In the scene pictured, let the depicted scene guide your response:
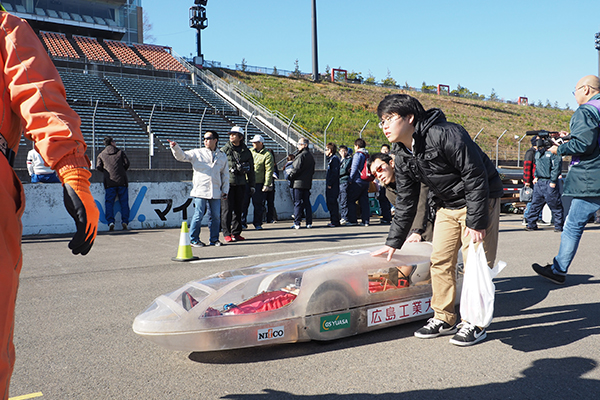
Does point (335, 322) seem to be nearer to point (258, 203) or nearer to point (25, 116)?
point (25, 116)

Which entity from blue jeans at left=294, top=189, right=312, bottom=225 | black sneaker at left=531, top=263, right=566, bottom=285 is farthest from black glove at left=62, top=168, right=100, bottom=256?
blue jeans at left=294, top=189, right=312, bottom=225

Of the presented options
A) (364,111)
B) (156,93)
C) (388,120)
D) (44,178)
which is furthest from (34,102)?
(364,111)

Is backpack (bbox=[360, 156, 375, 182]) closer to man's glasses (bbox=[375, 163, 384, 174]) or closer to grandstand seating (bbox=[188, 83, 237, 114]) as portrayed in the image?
A: man's glasses (bbox=[375, 163, 384, 174])

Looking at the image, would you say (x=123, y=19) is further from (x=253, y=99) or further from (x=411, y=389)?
(x=411, y=389)

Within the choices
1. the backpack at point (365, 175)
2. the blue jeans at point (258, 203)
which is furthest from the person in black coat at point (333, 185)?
the blue jeans at point (258, 203)

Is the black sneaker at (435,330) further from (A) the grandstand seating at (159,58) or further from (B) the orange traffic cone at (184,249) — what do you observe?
(A) the grandstand seating at (159,58)

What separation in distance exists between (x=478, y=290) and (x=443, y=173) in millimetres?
840

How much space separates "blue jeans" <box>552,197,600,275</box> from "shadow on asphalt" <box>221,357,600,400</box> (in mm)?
2485

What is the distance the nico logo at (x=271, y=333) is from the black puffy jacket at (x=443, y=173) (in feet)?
3.57

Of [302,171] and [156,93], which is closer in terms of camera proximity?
[302,171]

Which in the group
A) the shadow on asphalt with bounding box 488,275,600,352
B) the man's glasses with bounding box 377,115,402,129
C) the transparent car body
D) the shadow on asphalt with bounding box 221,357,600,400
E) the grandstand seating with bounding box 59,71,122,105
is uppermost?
the grandstand seating with bounding box 59,71,122,105

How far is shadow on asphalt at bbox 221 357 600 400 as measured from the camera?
269cm

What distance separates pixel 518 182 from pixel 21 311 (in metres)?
15.5

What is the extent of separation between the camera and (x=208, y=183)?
8.22 metres
